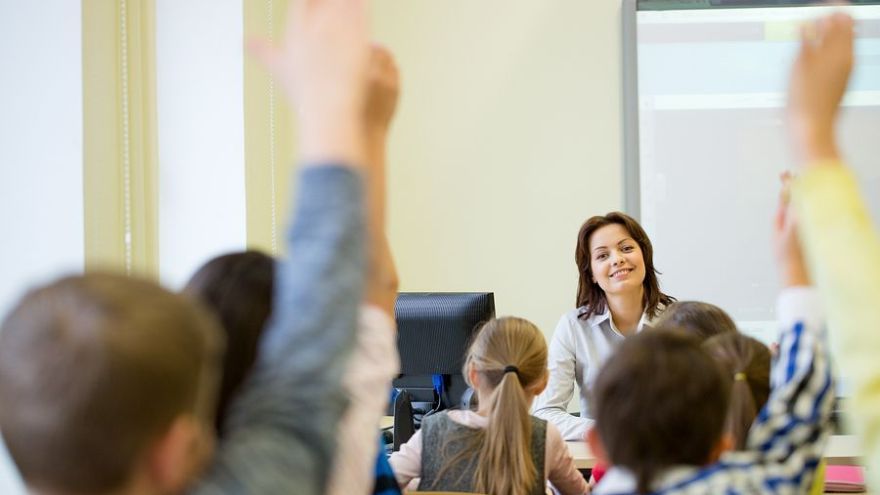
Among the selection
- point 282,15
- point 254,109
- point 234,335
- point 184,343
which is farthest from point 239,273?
point 282,15

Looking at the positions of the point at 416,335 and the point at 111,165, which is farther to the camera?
the point at 416,335

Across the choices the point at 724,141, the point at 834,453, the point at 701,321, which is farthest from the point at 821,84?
the point at 724,141

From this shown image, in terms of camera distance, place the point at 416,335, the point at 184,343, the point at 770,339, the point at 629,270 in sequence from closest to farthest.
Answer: the point at 184,343 < the point at 416,335 < the point at 629,270 < the point at 770,339

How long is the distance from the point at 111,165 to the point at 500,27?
268 centimetres

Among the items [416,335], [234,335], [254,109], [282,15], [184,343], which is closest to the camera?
[184,343]

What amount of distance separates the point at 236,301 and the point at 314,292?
1.04 ft

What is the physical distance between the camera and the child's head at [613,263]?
10.7 ft

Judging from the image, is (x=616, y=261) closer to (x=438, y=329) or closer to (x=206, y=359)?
(x=438, y=329)

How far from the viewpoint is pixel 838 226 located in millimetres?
762

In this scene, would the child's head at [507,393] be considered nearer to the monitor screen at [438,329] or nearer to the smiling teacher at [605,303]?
the monitor screen at [438,329]

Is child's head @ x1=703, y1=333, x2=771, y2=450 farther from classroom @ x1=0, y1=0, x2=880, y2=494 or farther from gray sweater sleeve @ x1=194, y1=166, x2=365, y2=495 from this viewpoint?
gray sweater sleeve @ x1=194, y1=166, x2=365, y2=495

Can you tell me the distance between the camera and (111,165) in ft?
7.60

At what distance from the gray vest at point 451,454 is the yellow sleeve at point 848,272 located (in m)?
1.49

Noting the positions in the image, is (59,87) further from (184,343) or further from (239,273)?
(184,343)
